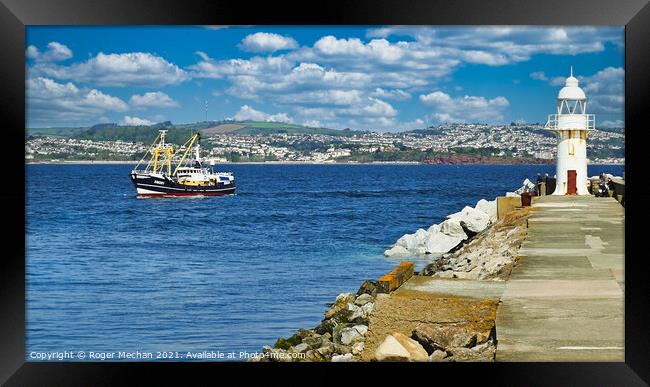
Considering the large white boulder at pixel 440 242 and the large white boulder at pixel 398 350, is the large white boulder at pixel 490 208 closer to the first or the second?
the large white boulder at pixel 440 242

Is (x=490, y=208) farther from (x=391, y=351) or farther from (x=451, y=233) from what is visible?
(x=391, y=351)

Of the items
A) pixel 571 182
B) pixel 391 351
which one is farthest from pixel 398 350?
pixel 571 182

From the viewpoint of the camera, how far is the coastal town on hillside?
46.6 m

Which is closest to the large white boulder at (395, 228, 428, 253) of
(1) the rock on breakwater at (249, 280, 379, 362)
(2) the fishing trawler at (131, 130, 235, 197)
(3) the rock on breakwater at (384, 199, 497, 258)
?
(3) the rock on breakwater at (384, 199, 497, 258)

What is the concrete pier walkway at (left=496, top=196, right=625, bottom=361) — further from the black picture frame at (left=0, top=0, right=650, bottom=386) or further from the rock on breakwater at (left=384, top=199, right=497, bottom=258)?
the rock on breakwater at (left=384, top=199, right=497, bottom=258)

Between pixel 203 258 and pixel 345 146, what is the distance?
2829 cm

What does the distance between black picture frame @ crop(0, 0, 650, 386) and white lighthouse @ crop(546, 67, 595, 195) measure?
50.4ft

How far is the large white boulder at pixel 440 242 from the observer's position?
20.6 m

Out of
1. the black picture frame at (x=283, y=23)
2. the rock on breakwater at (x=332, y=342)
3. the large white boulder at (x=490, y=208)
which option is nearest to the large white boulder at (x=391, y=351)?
the black picture frame at (x=283, y=23)

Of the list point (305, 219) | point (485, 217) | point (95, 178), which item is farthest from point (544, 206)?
point (95, 178)

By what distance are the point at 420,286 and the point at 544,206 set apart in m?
10.00

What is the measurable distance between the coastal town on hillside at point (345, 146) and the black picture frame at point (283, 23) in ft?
121

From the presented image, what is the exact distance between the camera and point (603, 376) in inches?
249
